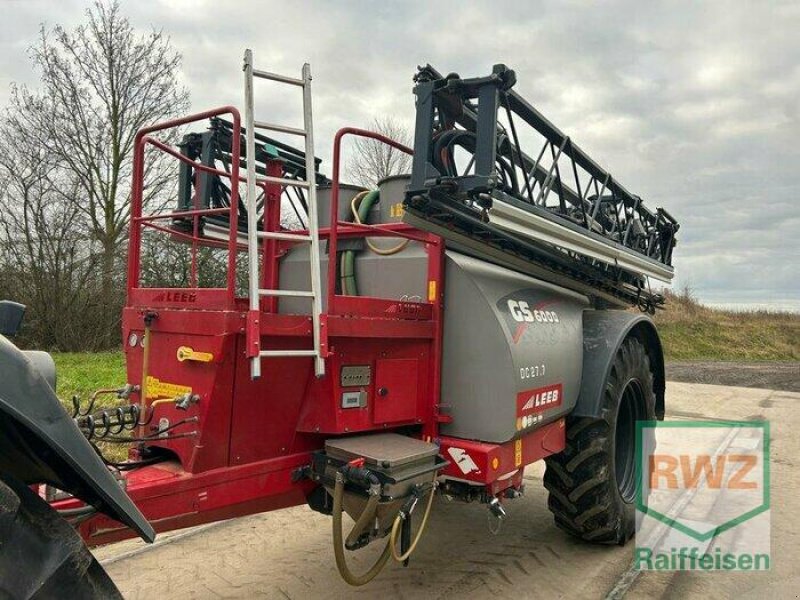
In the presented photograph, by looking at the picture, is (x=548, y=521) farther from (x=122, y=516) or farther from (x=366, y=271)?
(x=122, y=516)

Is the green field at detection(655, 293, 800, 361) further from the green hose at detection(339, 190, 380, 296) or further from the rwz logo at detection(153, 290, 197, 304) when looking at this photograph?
the rwz logo at detection(153, 290, 197, 304)

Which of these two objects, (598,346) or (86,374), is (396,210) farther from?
(86,374)

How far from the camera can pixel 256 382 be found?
263 centimetres

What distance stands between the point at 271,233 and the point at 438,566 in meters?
2.48

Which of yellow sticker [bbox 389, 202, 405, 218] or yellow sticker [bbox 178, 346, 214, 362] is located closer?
yellow sticker [bbox 178, 346, 214, 362]

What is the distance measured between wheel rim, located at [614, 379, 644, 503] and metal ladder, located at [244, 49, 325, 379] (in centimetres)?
304

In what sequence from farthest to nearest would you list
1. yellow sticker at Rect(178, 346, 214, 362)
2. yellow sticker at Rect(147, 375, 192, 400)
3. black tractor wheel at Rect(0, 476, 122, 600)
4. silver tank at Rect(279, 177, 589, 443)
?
silver tank at Rect(279, 177, 589, 443), yellow sticker at Rect(147, 375, 192, 400), yellow sticker at Rect(178, 346, 214, 362), black tractor wheel at Rect(0, 476, 122, 600)

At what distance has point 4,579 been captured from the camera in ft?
Result: 4.52

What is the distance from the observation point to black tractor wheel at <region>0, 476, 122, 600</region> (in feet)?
4.60

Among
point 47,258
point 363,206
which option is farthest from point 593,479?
point 47,258

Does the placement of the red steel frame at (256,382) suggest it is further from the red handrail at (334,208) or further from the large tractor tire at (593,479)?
the large tractor tire at (593,479)

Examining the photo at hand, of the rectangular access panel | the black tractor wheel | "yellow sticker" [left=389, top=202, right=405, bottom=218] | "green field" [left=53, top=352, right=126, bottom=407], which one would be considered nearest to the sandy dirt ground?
the rectangular access panel

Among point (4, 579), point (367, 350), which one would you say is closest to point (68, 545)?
point (4, 579)

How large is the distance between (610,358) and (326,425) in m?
2.17
